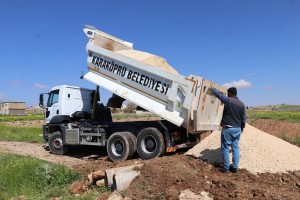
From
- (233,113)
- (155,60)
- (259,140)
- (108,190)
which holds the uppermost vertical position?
→ (155,60)

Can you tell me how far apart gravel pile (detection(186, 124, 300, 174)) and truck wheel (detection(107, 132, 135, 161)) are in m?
1.93

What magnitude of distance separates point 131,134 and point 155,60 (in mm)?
2224

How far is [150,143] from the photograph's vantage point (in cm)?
1006

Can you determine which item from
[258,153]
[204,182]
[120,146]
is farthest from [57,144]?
[204,182]

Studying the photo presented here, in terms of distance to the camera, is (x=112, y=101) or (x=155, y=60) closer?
(x=155, y=60)

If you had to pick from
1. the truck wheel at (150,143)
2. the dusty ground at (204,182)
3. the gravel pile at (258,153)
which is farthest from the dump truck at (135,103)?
the dusty ground at (204,182)

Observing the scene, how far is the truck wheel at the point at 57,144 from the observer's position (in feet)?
42.5

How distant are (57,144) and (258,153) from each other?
759 cm

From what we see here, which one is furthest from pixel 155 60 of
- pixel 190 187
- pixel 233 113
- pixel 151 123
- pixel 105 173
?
pixel 190 187

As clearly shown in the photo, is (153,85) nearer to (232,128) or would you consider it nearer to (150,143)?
(150,143)

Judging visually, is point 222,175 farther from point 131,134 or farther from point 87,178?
point 131,134

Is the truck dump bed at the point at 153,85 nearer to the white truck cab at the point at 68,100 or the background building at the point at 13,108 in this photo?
the white truck cab at the point at 68,100

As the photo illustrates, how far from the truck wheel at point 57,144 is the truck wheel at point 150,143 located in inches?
153

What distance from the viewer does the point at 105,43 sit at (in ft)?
38.0
